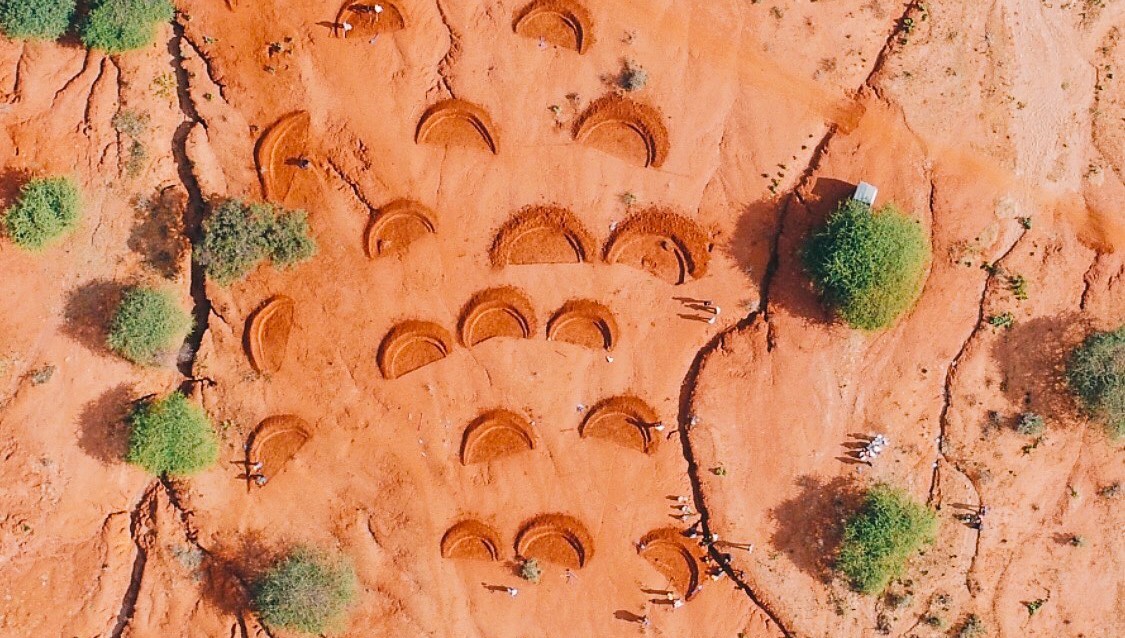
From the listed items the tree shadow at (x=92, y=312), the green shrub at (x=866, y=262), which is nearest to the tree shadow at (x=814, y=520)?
the green shrub at (x=866, y=262)

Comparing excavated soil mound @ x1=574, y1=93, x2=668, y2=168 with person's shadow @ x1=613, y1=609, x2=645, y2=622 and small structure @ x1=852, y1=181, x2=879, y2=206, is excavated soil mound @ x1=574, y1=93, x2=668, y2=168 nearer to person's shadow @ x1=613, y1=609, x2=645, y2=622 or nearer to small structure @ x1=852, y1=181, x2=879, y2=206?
small structure @ x1=852, y1=181, x2=879, y2=206

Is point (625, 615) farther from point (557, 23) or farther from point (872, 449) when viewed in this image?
point (557, 23)

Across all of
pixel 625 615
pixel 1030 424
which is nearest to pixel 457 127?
pixel 625 615

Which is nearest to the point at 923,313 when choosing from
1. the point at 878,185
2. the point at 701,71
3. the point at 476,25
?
the point at 878,185

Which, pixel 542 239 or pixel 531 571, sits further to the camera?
pixel 542 239

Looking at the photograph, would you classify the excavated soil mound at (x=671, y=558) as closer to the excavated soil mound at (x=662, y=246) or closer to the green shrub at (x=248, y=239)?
the excavated soil mound at (x=662, y=246)
